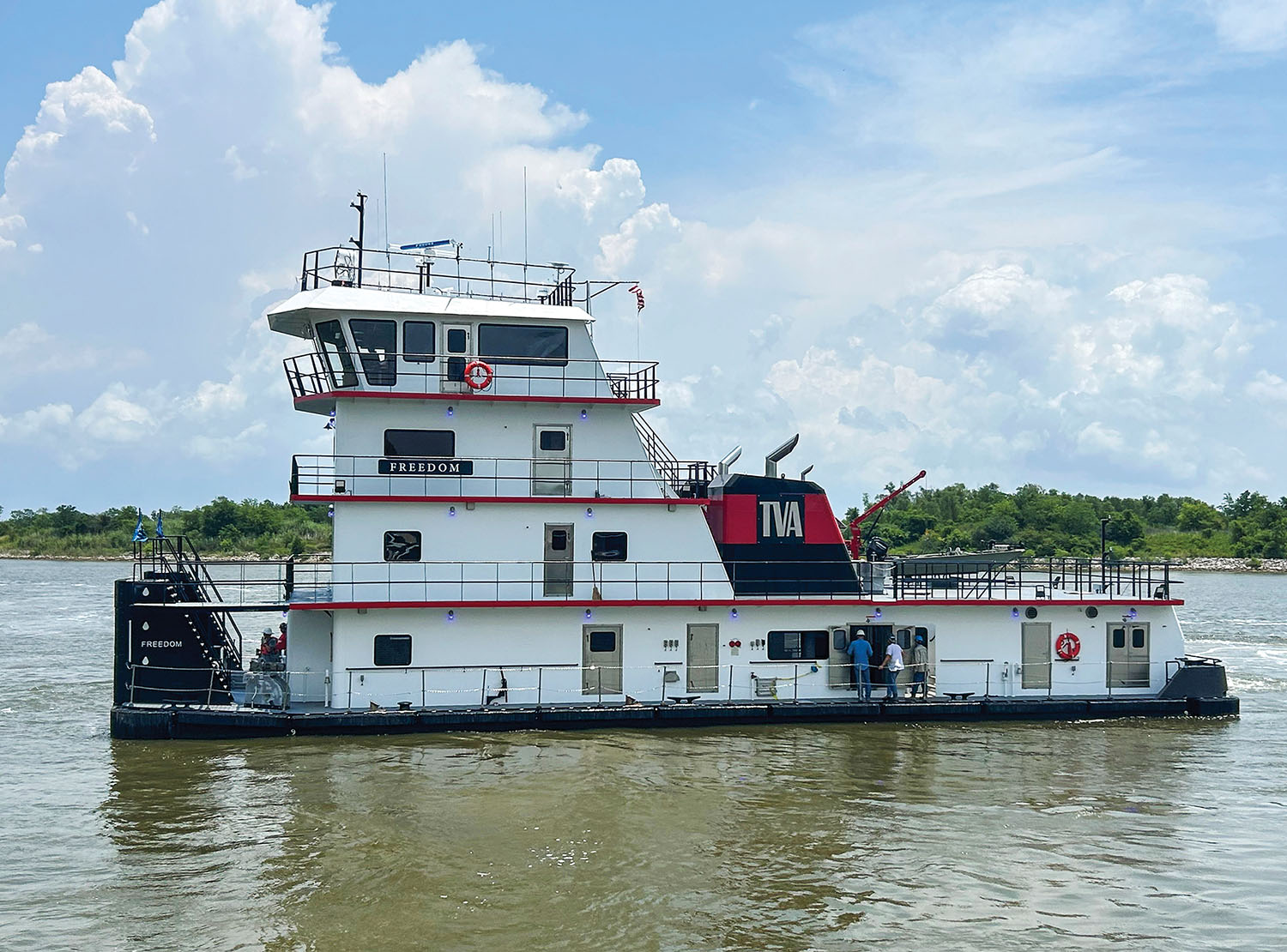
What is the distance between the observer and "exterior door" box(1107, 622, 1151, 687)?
2323 cm

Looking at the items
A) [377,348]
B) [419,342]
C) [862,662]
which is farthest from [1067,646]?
[377,348]

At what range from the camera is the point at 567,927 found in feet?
40.6

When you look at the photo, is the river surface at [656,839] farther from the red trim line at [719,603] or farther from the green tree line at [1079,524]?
the green tree line at [1079,524]

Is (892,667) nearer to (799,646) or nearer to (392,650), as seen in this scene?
(799,646)

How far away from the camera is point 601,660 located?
69.8 ft

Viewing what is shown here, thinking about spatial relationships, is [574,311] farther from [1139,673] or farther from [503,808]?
[1139,673]

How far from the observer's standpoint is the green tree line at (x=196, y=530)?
260ft

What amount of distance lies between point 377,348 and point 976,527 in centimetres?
7309

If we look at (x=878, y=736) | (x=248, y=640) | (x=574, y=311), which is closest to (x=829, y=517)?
(x=878, y=736)

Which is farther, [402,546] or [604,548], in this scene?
[604,548]

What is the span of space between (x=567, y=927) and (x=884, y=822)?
5.69 meters

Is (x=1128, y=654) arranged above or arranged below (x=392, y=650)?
below

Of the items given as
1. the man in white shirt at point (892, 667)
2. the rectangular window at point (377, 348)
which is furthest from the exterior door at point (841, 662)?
the rectangular window at point (377, 348)

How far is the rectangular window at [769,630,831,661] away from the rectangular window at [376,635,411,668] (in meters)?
6.68
